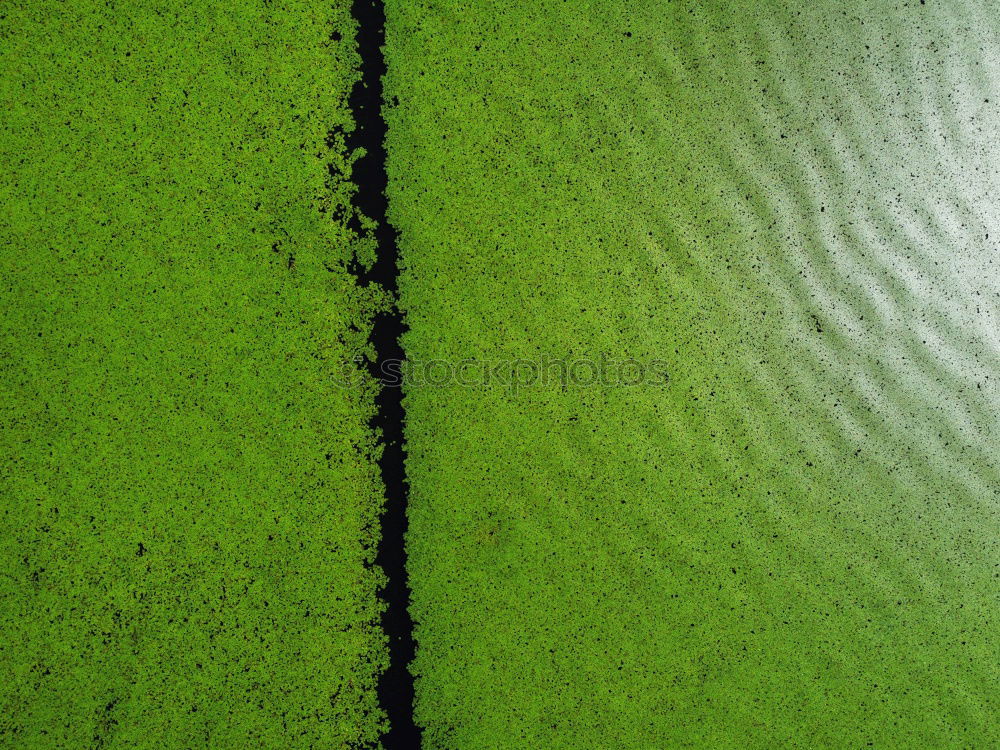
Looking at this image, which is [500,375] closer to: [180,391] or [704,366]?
[704,366]

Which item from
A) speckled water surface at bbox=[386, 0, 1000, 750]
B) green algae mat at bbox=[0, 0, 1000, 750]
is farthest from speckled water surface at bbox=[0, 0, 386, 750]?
speckled water surface at bbox=[386, 0, 1000, 750]

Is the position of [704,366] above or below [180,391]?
above

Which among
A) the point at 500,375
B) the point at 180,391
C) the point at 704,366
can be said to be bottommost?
the point at 180,391

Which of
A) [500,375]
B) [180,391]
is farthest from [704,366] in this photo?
[180,391]

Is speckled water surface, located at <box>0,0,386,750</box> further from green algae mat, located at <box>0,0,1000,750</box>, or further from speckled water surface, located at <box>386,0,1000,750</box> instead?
speckled water surface, located at <box>386,0,1000,750</box>

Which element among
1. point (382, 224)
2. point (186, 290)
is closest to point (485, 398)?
point (382, 224)
